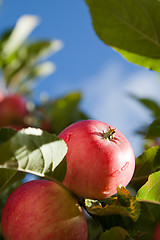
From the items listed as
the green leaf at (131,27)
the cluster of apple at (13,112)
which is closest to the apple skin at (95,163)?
the green leaf at (131,27)

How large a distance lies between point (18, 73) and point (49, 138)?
235 centimetres

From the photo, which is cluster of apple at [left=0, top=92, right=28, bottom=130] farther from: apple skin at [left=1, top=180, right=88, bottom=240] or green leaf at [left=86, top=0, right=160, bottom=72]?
apple skin at [left=1, top=180, right=88, bottom=240]

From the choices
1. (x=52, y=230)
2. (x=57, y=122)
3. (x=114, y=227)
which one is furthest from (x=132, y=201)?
(x=57, y=122)

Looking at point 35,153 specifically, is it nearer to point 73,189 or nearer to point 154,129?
point 73,189

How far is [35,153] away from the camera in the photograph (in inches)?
31.3

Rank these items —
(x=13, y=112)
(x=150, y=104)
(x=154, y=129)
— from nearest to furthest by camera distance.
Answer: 1. (x=154, y=129)
2. (x=150, y=104)
3. (x=13, y=112)

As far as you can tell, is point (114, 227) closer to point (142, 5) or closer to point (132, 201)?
point (132, 201)

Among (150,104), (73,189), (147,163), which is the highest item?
(73,189)

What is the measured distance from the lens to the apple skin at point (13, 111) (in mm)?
2592

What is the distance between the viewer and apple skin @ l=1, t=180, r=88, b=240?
82cm

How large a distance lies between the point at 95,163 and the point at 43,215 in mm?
193

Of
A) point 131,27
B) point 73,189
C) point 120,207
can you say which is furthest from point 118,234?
point 131,27

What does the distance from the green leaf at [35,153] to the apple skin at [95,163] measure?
4cm

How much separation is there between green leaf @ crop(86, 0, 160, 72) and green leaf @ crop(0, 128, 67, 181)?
0.46m
